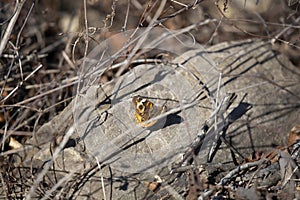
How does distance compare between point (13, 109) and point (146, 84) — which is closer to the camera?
point (146, 84)

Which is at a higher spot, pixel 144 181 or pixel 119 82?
pixel 119 82

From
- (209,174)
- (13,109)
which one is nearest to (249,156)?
(209,174)

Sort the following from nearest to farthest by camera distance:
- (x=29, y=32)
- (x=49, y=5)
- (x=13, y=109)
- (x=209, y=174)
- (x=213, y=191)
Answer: (x=213, y=191), (x=209, y=174), (x=13, y=109), (x=29, y=32), (x=49, y=5)

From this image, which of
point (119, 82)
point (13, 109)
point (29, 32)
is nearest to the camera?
point (119, 82)

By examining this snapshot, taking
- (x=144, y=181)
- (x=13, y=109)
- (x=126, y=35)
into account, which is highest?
(x=126, y=35)

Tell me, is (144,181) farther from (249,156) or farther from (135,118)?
(249,156)

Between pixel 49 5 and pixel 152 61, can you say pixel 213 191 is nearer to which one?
pixel 152 61

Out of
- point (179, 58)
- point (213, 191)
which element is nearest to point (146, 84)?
point (179, 58)
